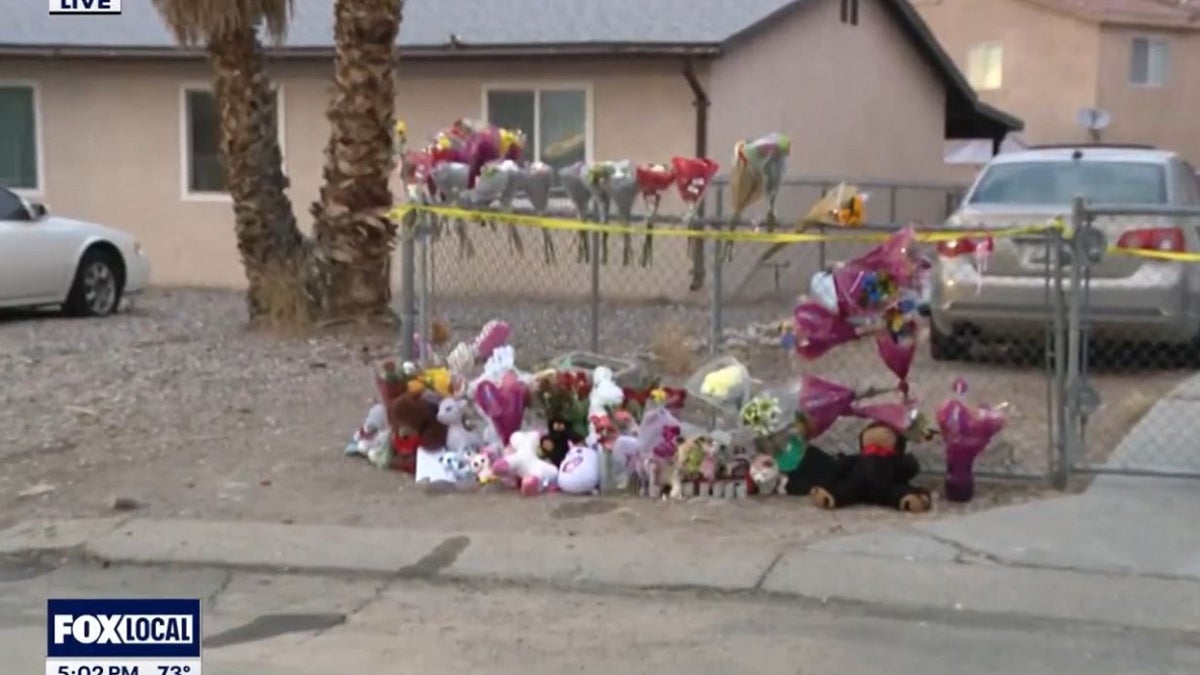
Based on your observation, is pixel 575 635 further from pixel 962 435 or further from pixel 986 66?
pixel 986 66

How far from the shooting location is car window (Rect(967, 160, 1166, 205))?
11406mm

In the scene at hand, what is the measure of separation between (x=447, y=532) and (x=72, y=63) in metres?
13.9

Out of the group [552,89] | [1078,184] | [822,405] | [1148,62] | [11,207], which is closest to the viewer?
[822,405]

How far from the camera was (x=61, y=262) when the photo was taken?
15.3 meters

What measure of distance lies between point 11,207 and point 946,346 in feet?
28.0

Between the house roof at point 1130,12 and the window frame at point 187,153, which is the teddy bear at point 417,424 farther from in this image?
the house roof at point 1130,12

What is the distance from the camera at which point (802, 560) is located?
7082 millimetres

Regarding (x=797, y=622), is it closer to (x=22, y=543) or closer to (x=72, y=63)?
(x=22, y=543)

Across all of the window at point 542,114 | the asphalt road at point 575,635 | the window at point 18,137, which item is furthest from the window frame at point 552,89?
the asphalt road at point 575,635

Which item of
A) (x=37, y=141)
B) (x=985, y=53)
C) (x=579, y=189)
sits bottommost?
(x=579, y=189)

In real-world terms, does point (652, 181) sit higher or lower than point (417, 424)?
higher

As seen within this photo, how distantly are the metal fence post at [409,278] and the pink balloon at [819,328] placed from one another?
2.30 metres

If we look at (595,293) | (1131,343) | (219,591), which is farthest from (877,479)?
(1131,343)

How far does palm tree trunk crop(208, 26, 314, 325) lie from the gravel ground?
0.38m
